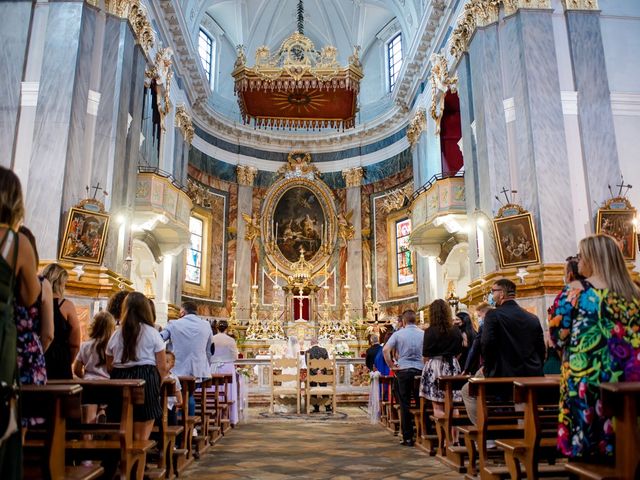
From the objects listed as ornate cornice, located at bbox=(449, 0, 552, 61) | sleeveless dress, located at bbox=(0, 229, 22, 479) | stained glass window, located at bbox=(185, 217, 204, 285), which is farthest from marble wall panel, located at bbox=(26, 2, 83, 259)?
stained glass window, located at bbox=(185, 217, 204, 285)

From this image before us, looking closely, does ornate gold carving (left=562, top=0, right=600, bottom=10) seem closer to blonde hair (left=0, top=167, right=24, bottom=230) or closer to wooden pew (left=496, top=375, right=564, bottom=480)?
wooden pew (left=496, top=375, right=564, bottom=480)

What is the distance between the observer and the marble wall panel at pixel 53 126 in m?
9.26

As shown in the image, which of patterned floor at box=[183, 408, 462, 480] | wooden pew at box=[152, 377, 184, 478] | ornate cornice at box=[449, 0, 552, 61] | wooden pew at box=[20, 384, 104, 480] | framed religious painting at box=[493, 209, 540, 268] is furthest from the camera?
ornate cornice at box=[449, 0, 552, 61]

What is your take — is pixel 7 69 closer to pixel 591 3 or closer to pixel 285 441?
pixel 285 441

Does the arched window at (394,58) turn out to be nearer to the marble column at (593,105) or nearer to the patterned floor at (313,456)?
the marble column at (593,105)

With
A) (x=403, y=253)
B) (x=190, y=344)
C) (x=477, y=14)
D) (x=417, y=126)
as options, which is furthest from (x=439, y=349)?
(x=403, y=253)

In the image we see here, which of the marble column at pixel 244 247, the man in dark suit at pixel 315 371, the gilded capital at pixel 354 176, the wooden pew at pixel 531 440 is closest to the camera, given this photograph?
the wooden pew at pixel 531 440

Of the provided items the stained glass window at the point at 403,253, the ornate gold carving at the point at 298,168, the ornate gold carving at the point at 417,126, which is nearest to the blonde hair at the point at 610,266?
the ornate gold carving at the point at 417,126

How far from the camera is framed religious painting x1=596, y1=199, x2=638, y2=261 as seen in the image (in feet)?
31.7

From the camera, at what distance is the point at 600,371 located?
292cm

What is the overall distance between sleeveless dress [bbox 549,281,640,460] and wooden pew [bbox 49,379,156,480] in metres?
2.59

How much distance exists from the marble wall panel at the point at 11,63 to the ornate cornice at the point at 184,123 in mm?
6267

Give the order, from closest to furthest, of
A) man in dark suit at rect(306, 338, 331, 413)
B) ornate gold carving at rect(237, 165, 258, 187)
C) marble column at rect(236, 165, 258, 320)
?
1. man in dark suit at rect(306, 338, 331, 413)
2. marble column at rect(236, 165, 258, 320)
3. ornate gold carving at rect(237, 165, 258, 187)

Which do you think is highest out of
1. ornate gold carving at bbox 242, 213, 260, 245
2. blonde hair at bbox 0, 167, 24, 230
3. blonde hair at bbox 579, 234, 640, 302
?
ornate gold carving at bbox 242, 213, 260, 245
